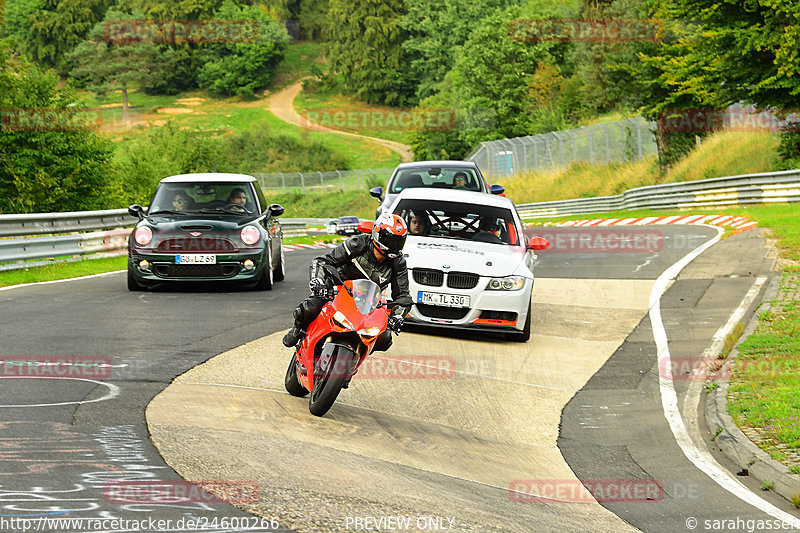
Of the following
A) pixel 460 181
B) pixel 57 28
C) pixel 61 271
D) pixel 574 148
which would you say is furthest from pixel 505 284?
pixel 57 28

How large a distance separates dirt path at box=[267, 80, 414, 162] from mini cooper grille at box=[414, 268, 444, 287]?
95837mm

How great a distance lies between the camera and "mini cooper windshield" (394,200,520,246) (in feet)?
41.8

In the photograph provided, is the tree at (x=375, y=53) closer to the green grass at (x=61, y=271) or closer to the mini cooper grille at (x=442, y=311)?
the green grass at (x=61, y=271)

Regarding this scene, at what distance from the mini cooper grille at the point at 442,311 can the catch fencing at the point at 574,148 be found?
3493 cm

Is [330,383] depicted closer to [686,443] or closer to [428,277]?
[686,443]

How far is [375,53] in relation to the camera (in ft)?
441

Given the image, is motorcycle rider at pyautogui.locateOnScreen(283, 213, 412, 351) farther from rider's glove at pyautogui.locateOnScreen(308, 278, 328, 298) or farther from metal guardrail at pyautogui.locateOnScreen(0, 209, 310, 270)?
metal guardrail at pyautogui.locateOnScreen(0, 209, 310, 270)

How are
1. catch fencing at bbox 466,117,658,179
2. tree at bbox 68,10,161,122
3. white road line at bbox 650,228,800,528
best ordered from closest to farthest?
white road line at bbox 650,228,800,528 → catch fencing at bbox 466,117,658,179 → tree at bbox 68,10,161,122

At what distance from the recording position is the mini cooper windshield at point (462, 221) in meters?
12.8

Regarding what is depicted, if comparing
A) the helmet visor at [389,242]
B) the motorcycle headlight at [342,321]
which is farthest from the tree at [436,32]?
the motorcycle headlight at [342,321]

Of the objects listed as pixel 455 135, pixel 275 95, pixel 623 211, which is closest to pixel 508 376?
pixel 623 211

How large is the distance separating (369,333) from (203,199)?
900 cm

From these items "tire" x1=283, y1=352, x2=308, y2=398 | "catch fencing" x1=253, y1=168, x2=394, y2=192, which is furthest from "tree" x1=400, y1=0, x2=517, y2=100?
"tire" x1=283, y1=352, x2=308, y2=398

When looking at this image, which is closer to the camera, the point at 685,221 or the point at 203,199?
the point at 203,199
